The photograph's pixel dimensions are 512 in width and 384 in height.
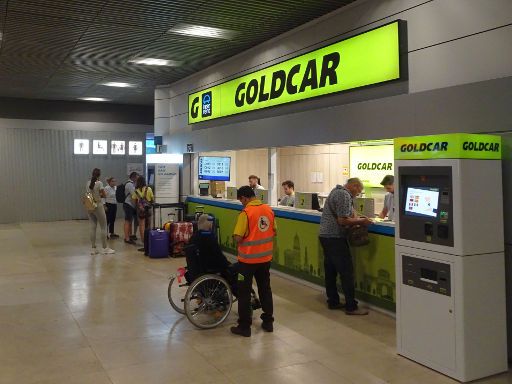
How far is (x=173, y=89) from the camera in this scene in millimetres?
11195

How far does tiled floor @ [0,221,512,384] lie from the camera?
371 cm

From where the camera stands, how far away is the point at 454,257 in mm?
3604

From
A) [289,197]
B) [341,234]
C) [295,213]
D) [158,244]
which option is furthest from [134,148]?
[341,234]

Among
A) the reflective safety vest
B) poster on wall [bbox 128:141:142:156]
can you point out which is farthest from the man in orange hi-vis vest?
poster on wall [bbox 128:141:142:156]

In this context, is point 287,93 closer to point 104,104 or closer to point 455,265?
point 455,265

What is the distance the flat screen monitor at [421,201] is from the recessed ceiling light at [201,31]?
4.23 metres

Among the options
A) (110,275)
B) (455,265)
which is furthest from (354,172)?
(455,265)

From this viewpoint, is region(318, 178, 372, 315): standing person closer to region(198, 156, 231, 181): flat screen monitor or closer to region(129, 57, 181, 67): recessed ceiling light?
region(198, 156, 231, 181): flat screen monitor

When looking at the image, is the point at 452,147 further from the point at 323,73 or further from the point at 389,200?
the point at 389,200

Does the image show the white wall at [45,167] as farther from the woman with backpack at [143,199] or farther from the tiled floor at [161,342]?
the tiled floor at [161,342]

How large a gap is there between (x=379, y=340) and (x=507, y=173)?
5.89ft

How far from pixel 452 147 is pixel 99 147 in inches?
518

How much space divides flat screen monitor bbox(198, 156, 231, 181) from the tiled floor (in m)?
3.52

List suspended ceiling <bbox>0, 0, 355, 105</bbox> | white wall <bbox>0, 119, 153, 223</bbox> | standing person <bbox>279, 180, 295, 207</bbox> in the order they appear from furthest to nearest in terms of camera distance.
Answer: white wall <bbox>0, 119, 153, 223</bbox> → standing person <bbox>279, 180, 295, 207</bbox> → suspended ceiling <bbox>0, 0, 355, 105</bbox>
